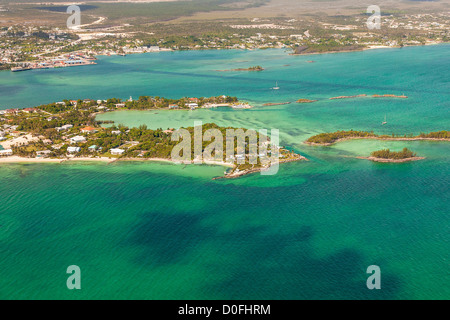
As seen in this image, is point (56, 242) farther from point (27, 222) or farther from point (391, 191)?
point (391, 191)

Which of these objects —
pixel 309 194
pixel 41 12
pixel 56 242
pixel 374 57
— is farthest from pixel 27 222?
pixel 41 12

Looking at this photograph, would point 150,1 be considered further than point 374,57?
Yes

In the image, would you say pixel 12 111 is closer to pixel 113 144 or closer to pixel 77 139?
pixel 77 139

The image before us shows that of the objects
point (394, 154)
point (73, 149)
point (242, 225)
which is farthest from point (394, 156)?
point (73, 149)

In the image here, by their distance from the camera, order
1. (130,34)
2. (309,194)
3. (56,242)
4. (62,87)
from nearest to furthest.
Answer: (56,242) < (309,194) < (62,87) < (130,34)

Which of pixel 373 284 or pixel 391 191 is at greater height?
pixel 391 191

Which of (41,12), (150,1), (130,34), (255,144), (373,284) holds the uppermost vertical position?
(150,1)
